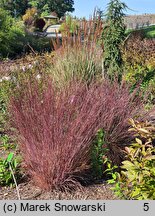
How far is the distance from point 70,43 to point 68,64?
52 cm

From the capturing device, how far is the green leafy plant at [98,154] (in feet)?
11.8

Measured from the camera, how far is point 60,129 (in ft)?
11.0

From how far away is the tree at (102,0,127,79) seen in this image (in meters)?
7.11

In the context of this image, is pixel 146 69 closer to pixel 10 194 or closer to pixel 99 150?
pixel 99 150

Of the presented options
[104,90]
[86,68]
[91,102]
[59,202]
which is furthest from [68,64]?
[59,202]

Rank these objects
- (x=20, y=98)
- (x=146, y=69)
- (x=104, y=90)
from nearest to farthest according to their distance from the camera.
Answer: (x=20, y=98) → (x=104, y=90) → (x=146, y=69)

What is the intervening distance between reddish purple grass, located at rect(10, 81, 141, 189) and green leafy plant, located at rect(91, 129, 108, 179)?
0.06 m

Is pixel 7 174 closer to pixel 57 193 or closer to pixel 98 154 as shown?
pixel 57 193

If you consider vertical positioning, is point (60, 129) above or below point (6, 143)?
above

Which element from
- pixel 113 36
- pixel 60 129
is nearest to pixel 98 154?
pixel 60 129

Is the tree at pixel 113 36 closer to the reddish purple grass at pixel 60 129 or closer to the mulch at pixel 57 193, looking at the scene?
the reddish purple grass at pixel 60 129

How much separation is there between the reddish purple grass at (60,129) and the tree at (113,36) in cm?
327

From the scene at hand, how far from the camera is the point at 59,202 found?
3008 mm

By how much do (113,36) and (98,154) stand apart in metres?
4.01
